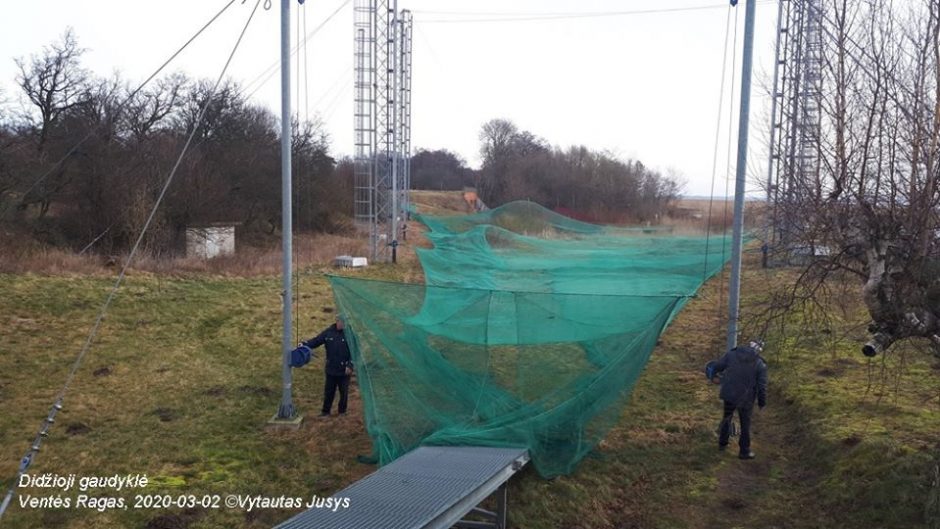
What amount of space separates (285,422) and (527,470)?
9.92ft

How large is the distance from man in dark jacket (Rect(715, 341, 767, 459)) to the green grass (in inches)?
12.9

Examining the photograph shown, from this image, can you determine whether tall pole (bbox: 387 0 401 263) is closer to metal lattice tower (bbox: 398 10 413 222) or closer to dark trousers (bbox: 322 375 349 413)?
metal lattice tower (bbox: 398 10 413 222)

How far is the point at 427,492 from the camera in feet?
15.8

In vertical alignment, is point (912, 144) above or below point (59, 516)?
above

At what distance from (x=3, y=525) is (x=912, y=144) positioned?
24.0 feet

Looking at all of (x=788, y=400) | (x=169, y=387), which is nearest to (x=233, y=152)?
(x=169, y=387)

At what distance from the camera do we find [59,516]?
5711 millimetres

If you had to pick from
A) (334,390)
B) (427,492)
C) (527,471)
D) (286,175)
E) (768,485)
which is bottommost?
(768,485)

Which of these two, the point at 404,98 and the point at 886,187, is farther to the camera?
the point at 404,98

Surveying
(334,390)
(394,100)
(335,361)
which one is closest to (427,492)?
(335,361)

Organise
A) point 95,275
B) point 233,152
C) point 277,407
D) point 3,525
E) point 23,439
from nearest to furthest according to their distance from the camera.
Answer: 1. point 3,525
2. point 23,439
3. point 277,407
4. point 95,275
5. point 233,152

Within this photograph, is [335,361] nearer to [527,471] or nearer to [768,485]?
[527,471]

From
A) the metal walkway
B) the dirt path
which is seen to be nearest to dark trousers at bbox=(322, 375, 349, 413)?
the metal walkway

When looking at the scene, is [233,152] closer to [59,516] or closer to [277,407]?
[277,407]
